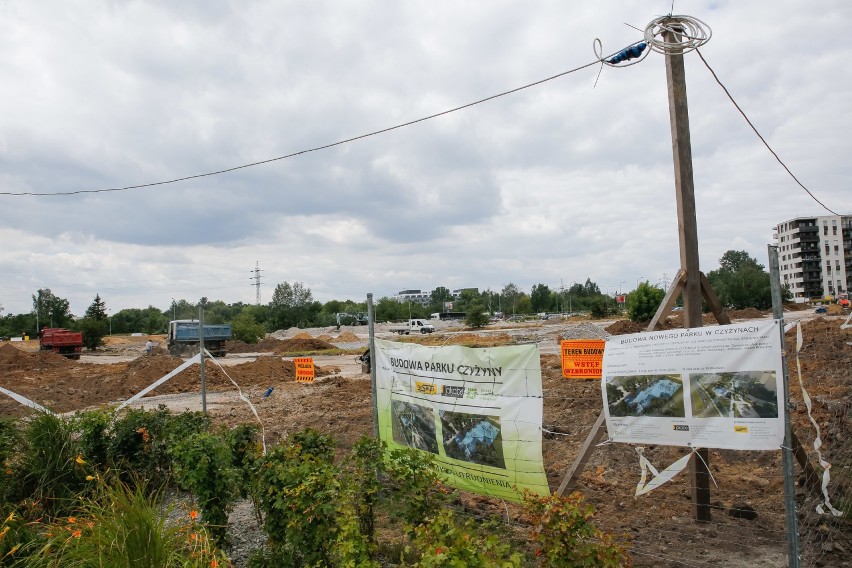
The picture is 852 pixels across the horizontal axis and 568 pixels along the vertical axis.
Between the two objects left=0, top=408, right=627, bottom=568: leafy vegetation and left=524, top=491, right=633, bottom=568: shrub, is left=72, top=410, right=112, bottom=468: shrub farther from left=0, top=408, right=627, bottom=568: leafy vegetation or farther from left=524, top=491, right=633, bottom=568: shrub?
left=524, top=491, right=633, bottom=568: shrub

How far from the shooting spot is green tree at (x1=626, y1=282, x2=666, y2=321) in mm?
37875

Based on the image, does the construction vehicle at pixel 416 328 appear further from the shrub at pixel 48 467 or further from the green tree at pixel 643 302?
the shrub at pixel 48 467

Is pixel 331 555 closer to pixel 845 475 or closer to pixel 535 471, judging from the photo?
pixel 535 471

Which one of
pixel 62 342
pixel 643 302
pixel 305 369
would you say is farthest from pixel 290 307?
pixel 305 369

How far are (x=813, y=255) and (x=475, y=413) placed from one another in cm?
13129

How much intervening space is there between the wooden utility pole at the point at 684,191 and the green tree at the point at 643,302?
34.6 m

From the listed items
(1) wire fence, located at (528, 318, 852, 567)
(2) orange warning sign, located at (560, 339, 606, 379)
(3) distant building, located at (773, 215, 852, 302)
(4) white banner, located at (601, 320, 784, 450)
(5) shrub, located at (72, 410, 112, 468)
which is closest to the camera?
(4) white banner, located at (601, 320, 784, 450)

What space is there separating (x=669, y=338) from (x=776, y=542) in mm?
2478

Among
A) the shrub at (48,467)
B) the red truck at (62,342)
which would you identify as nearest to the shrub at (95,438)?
the shrub at (48,467)

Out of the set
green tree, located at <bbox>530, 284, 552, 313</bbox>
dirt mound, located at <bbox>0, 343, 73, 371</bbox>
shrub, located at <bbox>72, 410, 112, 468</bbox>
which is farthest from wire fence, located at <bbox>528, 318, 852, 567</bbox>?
green tree, located at <bbox>530, 284, 552, 313</bbox>

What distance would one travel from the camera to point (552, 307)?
5344 inches

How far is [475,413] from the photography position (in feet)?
14.8

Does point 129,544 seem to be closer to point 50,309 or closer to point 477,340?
point 477,340

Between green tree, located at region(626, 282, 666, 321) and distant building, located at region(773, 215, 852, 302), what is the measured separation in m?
80.6
